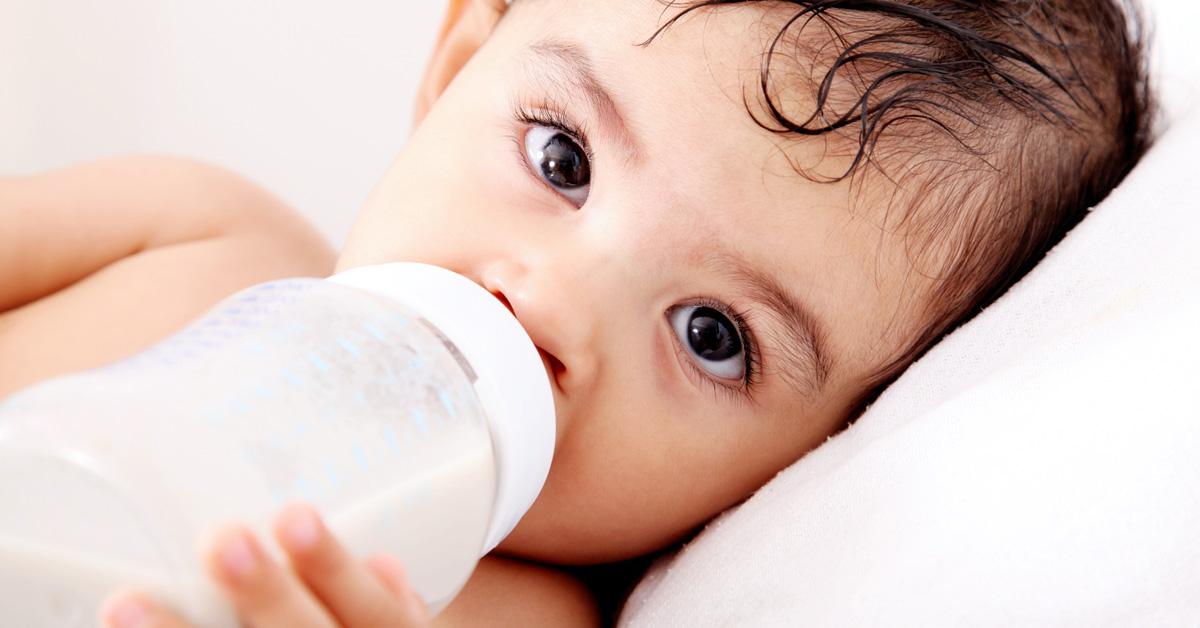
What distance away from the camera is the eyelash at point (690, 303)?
2.71ft

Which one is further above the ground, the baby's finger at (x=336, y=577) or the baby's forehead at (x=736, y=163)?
the baby's forehead at (x=736, y=163)

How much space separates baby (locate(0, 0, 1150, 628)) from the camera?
30.7 inches

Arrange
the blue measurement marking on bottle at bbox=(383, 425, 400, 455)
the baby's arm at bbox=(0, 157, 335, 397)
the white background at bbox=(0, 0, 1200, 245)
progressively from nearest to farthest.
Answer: the blue measurement marking on bottle at bbox=(383, 425, 400, 455), the baby's arm at bbox=(0, 157, 335, 397), the white background at bbox=(0, 0, 1200, 245)

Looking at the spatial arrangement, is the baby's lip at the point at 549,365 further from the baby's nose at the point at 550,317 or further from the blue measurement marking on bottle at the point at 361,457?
the blue measurement marking on bottle at the point at 361,457

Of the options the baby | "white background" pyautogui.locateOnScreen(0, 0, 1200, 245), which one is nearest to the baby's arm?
the baby

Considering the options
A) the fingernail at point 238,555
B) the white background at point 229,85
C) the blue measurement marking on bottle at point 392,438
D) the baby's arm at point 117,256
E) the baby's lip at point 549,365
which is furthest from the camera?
the white background at point 229,85

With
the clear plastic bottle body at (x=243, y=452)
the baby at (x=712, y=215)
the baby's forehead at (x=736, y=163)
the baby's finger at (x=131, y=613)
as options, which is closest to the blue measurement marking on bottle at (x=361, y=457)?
the clear plastic bottle body at (x=243, y=452)

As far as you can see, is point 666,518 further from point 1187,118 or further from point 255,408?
point 1187,118

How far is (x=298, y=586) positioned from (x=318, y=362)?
13 centimetres

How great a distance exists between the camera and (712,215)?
0.79 m

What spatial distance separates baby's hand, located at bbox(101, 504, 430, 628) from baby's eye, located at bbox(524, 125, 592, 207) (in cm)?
40

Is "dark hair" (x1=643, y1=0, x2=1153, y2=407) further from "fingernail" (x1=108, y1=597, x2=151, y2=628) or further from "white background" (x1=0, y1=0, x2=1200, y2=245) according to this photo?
"white background" (x1=0, y1=0, x2=1200, y2=245)

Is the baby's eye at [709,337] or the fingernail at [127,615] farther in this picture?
the baby's eye at [709,337]

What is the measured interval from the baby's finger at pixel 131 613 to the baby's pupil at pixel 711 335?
48 cm
